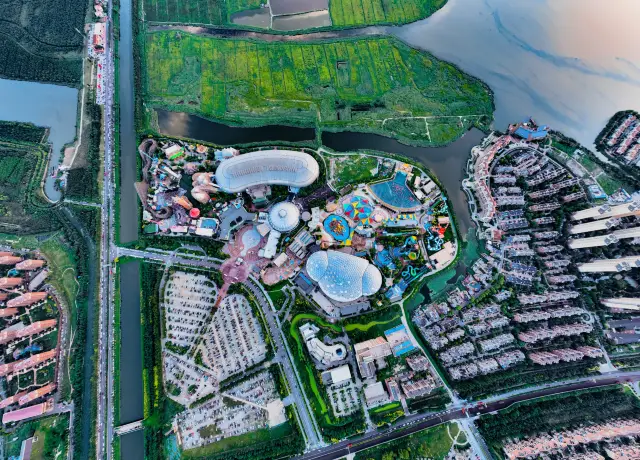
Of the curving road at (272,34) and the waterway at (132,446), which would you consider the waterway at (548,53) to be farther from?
the waterway at (132,446)

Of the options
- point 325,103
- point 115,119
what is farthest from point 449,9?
point 115,119

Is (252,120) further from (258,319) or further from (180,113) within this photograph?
(258,319)

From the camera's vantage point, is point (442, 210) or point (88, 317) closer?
point (88, 317)

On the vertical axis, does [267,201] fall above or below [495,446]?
above

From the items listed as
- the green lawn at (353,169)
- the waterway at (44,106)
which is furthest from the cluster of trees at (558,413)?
the waterway at (44,106)

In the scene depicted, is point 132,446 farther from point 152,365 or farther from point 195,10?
point 195,10

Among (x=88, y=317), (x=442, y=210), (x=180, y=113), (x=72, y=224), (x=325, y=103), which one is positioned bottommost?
(x=442, y=210)
